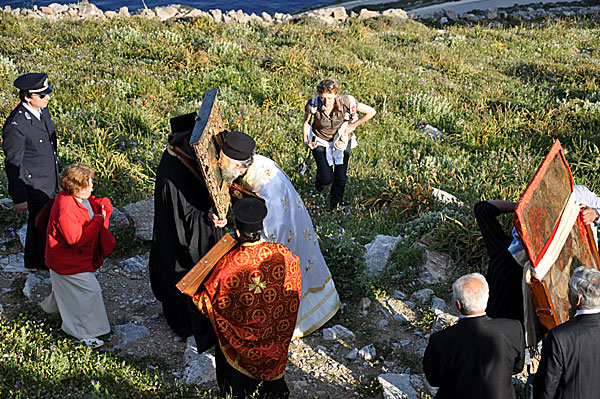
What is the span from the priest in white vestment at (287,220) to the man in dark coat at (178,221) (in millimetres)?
452

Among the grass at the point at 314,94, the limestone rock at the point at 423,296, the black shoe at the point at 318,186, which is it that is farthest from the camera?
the black shoe at the point at 318,186

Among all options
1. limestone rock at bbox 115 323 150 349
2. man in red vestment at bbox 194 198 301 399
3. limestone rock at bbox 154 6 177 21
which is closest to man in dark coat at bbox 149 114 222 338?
limestone rock at bbox 115 323 150 349

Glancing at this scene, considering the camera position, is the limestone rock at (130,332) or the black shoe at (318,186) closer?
the limestone rock at (130,332)

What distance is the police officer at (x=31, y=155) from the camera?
5449 mm

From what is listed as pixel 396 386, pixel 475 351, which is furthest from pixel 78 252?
pixel 475 351

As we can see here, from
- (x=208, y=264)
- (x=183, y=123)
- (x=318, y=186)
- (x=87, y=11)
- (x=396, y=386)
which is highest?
(x=87, y=11)

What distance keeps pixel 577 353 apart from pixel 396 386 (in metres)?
1.64

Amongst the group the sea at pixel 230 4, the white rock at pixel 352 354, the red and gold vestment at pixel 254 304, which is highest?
the sea at pixel 230 4

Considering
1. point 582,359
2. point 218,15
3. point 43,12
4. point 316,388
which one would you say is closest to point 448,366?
point 582,359

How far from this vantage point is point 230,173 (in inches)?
177

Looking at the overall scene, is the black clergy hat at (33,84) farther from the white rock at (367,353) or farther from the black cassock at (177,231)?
the white rock at (367,353)

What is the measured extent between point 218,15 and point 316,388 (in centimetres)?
1727

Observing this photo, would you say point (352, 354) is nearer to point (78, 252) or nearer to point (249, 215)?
point (249, 215)

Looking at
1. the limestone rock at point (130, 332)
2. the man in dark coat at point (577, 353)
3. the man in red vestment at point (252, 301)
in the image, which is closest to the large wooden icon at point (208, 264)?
the man in red vestment at point (252, 301)
